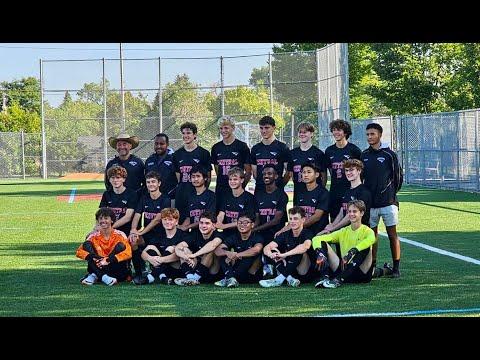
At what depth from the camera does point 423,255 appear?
13.5m

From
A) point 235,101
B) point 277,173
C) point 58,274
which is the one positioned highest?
point 235,101

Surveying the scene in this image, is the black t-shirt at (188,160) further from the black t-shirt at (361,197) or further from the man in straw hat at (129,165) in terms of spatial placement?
the black t-shirt at (361,197)

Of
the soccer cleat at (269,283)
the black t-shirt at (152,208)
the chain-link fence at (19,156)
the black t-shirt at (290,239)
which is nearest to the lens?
the soccer cleat at (269,283)

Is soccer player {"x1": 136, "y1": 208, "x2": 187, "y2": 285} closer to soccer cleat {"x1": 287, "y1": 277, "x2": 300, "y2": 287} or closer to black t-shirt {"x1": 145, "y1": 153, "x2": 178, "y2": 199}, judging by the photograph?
black t-shirt {"x1": 145, "y1": 153, "x2": 178, "y2": 199}

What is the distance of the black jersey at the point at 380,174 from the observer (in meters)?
11.3

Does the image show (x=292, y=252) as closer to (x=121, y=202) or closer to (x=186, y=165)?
(x=186, y=165)

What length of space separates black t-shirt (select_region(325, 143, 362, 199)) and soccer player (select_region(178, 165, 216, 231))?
4.49ft

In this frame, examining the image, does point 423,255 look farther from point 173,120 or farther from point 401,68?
point 401,68

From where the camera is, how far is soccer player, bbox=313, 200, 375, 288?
10672mm

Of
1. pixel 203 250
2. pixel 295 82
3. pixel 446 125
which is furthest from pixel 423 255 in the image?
pixel 295 82

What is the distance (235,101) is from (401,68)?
12.6 m

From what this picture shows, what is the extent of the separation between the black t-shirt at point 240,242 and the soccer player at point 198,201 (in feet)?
1.48

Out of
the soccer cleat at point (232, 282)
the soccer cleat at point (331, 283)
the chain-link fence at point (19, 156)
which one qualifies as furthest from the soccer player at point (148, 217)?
the chain-link fence at point (19, 156)
